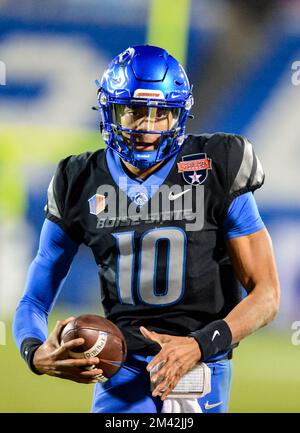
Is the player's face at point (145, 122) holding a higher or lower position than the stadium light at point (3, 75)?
lower

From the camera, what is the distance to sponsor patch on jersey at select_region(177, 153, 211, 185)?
2822 millimetres

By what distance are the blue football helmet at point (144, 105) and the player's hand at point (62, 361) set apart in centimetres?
63

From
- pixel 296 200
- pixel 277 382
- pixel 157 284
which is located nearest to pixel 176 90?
pixel 157 284

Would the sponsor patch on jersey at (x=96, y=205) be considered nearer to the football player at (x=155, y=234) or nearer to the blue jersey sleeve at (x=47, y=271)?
the football player at (x=155, y=234)

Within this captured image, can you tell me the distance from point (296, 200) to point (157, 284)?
1226 mm

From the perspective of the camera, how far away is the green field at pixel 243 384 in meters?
3.74

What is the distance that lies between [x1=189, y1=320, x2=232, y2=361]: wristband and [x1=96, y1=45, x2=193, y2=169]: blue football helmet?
588 mm

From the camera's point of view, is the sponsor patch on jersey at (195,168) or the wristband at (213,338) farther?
the sponsor patch on jersey at (195,168)

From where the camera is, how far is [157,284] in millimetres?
2783

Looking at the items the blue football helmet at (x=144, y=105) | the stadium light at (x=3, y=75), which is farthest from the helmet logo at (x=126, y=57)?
the stadium light at (x=3, y=75)

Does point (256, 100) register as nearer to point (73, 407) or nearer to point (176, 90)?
point (176, 90)

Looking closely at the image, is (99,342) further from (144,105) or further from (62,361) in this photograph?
(144,105)

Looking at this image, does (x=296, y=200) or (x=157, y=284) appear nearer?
(x=157, y=284)

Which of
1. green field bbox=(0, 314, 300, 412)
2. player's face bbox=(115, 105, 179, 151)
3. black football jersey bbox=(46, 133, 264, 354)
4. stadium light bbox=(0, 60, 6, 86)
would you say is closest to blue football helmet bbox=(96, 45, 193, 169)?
player's face bbox=(115, 105, 179, 151)
